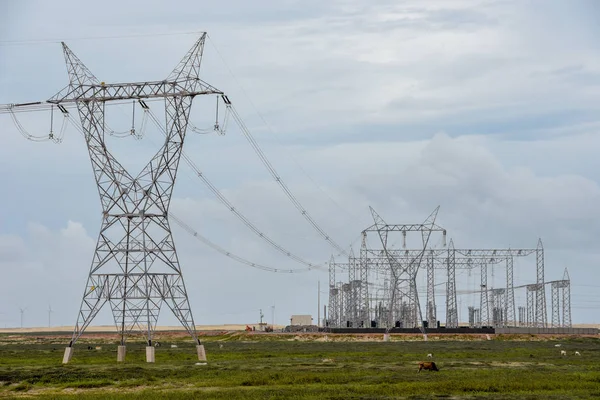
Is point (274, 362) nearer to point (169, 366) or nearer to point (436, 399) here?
point (169, 366)

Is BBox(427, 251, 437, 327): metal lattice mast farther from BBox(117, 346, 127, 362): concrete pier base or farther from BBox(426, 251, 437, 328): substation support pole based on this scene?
BBox(117, 346, 127, 362): concrete pier base

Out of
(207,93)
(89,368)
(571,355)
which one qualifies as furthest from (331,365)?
(571,355)

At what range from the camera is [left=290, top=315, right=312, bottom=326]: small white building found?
196 metres

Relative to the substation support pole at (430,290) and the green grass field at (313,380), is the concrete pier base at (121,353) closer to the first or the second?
the green grass field at (313,380)

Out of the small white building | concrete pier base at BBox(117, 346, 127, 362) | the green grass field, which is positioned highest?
the small white building

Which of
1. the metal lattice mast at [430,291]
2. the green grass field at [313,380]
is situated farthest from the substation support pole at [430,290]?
the green grass field at [313,380]

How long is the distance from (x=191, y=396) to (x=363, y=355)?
35.9 metres

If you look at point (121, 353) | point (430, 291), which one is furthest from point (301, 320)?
point (121, 353)

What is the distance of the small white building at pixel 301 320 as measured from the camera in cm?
19575

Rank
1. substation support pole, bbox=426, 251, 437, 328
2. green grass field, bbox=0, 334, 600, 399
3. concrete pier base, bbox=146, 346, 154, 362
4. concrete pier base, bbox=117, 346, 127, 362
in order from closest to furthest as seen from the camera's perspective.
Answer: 1. green grass field, bbox=0, 334, 600, 399
2. concrete pier base, bbox=146, 346, 154, 362
3. concrete pier base, bbox=117, 346, 127, 362
4. substation support pole, bbox=426, 251, 437, 328

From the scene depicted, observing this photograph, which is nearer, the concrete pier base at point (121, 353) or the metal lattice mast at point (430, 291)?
the concrete pier base at point (121, 353)

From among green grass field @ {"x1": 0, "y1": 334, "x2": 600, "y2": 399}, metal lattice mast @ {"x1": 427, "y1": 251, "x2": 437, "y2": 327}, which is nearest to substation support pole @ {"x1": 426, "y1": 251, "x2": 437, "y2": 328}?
metal lattice mast @ {"x1": 427, "y1": 251, "x2": 437, "y2": 327}

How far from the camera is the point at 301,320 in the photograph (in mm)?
196250

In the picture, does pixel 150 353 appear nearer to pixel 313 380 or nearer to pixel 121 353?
pixel 121 353
